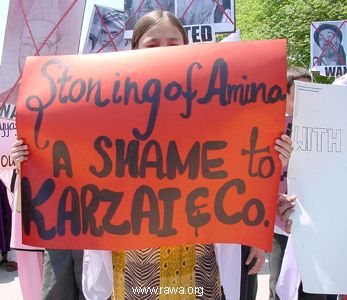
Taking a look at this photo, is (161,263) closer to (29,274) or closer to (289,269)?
(289,269)

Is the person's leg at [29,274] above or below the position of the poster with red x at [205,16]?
below

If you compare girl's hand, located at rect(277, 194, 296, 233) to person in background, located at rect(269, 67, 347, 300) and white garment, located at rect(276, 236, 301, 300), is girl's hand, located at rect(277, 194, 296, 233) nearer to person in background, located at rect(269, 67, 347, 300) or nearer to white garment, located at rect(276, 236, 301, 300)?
person in background, located at rect(269, 67, 347, 300)

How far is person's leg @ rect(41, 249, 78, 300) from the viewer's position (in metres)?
1.96

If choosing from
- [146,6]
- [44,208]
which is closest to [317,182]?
[44,208]

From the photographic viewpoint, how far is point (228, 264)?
140cm

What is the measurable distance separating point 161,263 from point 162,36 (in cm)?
65

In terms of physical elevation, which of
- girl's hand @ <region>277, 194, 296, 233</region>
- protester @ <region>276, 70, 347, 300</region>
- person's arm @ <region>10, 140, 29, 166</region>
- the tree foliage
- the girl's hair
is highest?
the tree foliage

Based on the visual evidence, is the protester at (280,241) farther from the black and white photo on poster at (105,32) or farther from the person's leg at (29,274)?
the black and white photo on poster at (105,32)

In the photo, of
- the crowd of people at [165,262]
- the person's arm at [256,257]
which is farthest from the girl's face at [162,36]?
the person's arm at [256,257]

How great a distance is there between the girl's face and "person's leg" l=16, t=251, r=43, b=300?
141cm

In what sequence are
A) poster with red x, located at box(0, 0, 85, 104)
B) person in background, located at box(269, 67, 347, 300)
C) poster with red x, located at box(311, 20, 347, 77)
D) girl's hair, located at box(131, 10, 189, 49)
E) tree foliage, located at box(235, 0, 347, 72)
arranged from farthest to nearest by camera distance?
tree foliage, located at box(235, 0, 347, 72)
poster with red x, located at box(311, 20, 347, 77)
poster with red x, located at box(0, 0, 85, 104)
person in background, located at box(269, 67, 347, 300)
girl's hair, located at box(131, 10, 189, 49)

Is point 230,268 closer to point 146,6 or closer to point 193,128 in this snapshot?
point 193,128

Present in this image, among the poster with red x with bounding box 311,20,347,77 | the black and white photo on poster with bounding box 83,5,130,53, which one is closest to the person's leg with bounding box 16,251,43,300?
the black and white photo on poster with bounding box 83,5,130,53

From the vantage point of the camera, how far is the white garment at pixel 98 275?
142 cm
